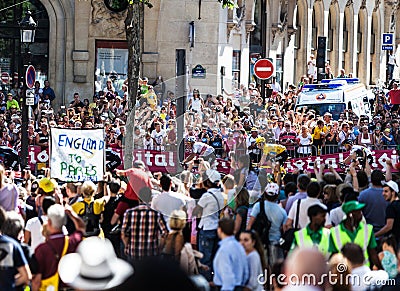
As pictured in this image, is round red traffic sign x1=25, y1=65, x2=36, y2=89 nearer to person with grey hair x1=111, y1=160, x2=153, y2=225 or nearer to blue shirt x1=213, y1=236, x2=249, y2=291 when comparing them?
person with grey hair x1=111, y1=160, x2=153, y2=225

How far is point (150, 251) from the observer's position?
39.3 feet

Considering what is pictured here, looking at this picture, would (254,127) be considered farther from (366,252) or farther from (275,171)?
(366,252)

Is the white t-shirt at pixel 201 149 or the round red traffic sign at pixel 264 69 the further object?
the round red traffic sign at pixel 264 69

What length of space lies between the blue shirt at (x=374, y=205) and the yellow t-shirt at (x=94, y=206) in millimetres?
3283

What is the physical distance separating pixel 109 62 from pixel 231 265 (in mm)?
24978

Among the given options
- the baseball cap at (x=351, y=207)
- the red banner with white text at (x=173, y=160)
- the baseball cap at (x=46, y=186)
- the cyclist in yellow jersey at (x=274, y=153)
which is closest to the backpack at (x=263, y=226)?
the baseball cap at (x=351, y=207)

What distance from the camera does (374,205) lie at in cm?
1395

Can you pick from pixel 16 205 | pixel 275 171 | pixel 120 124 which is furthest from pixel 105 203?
pixel 120 124

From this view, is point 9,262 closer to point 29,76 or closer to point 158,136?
point 29,76

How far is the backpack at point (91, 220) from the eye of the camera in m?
13.6

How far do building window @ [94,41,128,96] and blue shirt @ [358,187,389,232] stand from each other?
69.2 feet

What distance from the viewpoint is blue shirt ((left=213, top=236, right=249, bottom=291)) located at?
1028 centimetres

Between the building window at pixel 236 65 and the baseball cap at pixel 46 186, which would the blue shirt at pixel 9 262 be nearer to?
the baseball cap at pixel 46 186

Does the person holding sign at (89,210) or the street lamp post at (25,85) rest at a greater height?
the street lamp post at (25,85)
